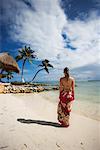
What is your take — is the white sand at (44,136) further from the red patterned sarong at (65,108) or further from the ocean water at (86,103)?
the ocean water at (86,103)

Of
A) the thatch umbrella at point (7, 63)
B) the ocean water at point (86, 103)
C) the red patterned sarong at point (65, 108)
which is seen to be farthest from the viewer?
the thatch umbrella at point (7, 63)

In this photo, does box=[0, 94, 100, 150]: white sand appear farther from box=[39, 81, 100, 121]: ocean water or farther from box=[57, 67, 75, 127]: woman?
box=[39, 81, 100, 121]: ocean water

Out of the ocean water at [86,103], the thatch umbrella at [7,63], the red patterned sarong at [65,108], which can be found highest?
the thatch umbrella at [7,63]

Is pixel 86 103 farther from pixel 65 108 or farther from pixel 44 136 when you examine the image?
pixel 44 136

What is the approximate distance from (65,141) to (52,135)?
156 mm

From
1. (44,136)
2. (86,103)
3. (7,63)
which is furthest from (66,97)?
(7,63)

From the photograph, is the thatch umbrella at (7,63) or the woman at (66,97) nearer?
the woman at (66,97)

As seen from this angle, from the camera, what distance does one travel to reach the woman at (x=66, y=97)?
2.30 meters

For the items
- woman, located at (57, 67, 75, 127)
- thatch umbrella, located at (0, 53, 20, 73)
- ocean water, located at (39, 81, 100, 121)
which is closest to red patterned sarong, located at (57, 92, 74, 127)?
woman, located at (57, 67, 75, 127)

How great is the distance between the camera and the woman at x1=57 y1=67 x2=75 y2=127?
2301 mm

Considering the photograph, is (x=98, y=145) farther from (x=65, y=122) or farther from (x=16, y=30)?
(x=16, y=30)

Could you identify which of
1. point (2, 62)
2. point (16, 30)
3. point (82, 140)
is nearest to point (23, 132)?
point (82, 140)

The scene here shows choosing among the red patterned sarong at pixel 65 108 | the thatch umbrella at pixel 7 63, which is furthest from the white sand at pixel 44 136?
the thatch umbrella at pixel 7 63

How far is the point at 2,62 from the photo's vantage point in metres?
6.80
